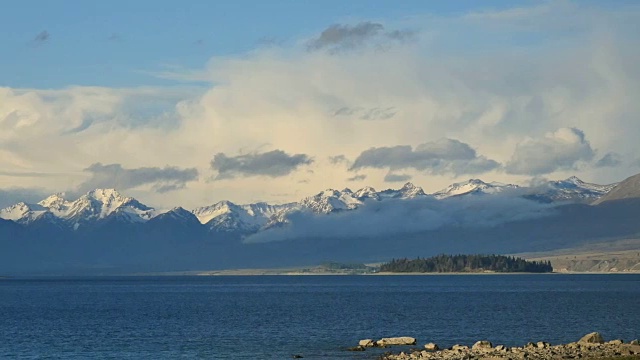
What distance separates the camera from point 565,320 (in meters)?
120

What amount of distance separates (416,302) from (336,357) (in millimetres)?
91078

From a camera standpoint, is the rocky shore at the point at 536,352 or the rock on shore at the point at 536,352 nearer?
the rocky shore at the point at 536,352

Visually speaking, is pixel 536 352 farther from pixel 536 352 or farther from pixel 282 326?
pixel 282 326

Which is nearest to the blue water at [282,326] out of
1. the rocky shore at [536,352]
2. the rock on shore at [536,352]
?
the rocky shore at [536,352]

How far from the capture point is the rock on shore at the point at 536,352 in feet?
237

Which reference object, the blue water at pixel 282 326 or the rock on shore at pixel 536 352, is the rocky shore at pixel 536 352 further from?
the blue water at pixel 282 326

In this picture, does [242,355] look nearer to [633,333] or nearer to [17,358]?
[17,358]

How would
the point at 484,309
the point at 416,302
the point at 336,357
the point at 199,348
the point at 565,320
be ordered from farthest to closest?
1. the point at 416,302
2. the point at 484,309
3. the point at 565,320
4. the point at 199,348
5. the point at 336,357

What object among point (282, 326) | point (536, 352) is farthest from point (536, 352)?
point (282, 326)

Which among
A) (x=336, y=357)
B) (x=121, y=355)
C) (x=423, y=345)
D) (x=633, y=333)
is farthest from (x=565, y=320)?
(x=121, y=355)

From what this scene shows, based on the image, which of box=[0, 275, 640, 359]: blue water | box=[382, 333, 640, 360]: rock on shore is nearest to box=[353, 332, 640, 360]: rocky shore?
box=[382, 333, 640, 360]: rock on shore

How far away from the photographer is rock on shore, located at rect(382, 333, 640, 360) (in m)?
72.1

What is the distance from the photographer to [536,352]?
7544cm

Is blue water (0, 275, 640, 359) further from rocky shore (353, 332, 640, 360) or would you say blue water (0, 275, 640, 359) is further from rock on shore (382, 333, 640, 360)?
rock on shore (382, 333, 640, 360)
